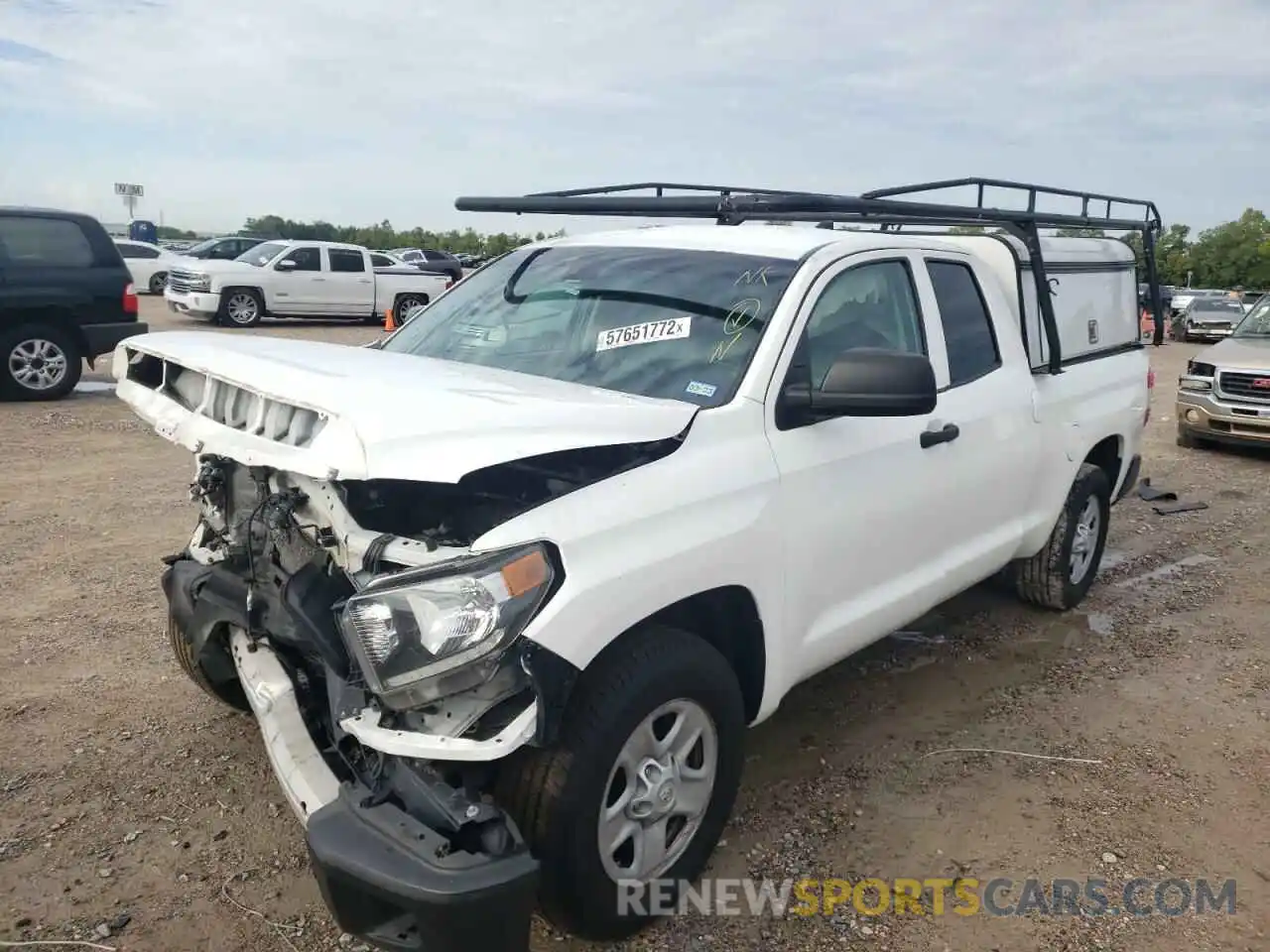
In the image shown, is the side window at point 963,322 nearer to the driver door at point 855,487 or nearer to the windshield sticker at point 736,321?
the driver door at point 855,487

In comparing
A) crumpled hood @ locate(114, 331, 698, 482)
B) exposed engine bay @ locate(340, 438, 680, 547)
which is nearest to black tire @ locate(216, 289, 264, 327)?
crumpled hood @ locate(114, 331, 698, 482)

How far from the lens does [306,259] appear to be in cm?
1973

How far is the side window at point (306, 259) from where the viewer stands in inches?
770

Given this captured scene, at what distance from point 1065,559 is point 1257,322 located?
7.60m

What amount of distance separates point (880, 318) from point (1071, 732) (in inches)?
73.6

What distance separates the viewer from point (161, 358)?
3.21 m

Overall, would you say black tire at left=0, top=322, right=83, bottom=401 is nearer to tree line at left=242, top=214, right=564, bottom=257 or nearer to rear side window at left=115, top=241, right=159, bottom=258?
rear side window at left=115, top=241, right=159, bottom=258

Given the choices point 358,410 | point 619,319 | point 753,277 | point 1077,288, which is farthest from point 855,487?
point 1077,288

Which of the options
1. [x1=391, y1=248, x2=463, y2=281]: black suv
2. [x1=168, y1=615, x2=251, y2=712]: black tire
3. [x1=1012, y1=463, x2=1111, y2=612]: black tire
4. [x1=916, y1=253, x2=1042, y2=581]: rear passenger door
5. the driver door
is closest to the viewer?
the driver door

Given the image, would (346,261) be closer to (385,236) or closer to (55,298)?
(55,298)

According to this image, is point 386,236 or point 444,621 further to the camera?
point 386,236

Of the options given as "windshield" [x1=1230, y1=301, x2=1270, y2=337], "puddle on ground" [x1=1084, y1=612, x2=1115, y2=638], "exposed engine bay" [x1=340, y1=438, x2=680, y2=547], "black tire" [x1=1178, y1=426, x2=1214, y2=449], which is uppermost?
"windshield" [x1=1230, y1=301, x2=1270, y2=337]

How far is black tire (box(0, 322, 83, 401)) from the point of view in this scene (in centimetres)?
1039

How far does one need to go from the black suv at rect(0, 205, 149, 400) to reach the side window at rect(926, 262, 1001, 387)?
30.4 ft
